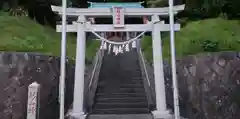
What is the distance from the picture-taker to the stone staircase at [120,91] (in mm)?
12336

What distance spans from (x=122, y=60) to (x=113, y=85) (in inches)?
228

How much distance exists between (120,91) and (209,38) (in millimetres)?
4649

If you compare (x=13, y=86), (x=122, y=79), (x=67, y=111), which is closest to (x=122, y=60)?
Answer: (x=122, y=79)

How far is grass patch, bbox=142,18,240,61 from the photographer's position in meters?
11.3

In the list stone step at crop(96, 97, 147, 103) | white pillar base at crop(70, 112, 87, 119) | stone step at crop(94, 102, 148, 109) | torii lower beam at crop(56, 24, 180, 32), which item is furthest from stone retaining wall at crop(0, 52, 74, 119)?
stone step at crop(96, 97, 147, 103)

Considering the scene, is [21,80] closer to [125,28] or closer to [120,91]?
[125,28]

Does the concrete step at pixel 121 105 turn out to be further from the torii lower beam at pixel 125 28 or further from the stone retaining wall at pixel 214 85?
the torii lower beam at pixel 125 28

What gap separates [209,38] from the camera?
12.6 metres

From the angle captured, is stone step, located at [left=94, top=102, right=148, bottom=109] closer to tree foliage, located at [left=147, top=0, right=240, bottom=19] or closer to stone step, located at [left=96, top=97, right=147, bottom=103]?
stone step, located at [left=96, top=97, right=147, bottom=103]

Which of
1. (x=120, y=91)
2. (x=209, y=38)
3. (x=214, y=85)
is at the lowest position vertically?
(x=120, y=91)

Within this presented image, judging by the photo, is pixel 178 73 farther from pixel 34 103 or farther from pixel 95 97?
pixel 34 103

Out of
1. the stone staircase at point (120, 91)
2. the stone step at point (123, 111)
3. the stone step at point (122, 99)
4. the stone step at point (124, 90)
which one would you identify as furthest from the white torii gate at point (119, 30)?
the stone step at point (124, 90)

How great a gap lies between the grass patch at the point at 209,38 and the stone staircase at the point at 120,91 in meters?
2.36

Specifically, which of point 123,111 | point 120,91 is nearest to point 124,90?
point 120,91
